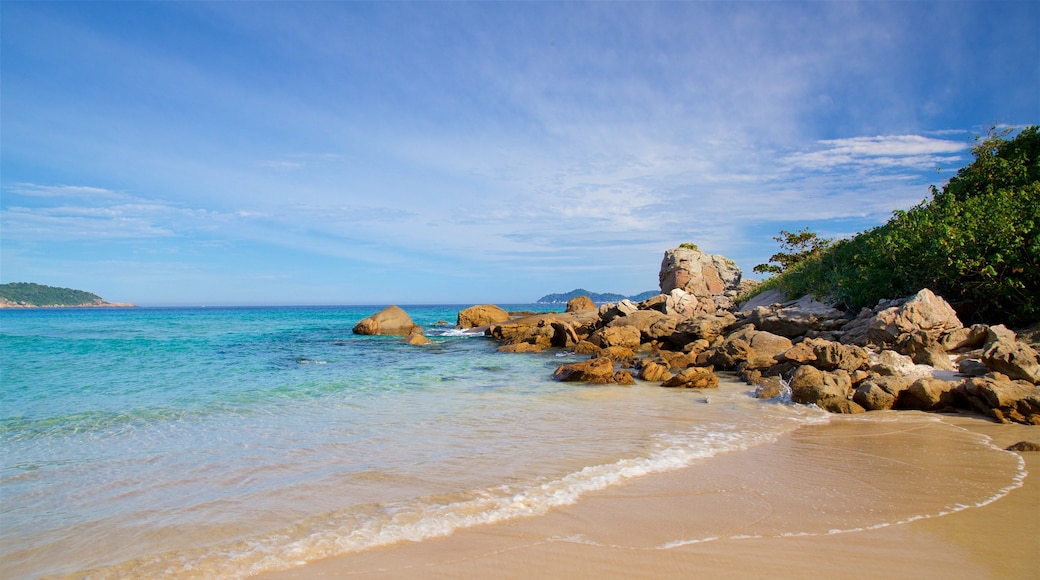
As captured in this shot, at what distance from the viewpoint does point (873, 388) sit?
1075cm

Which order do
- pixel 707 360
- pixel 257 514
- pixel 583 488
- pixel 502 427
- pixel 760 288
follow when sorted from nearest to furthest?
pixel 257 514
pixel 583 488
pixel 502 427
pixel 707 360
pixel 760 288

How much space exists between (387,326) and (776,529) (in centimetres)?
3382

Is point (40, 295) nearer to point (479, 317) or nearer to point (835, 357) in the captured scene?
point (479, 317)

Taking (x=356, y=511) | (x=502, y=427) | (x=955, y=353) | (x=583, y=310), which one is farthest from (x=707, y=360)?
(x=583, y=310)

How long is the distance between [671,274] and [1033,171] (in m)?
21.9

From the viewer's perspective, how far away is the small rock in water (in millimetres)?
7523

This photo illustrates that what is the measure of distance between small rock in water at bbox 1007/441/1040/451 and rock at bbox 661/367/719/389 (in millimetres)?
6554

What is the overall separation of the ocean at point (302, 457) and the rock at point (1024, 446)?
1192mm

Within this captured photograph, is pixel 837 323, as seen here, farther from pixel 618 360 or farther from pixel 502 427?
pixel 502 427

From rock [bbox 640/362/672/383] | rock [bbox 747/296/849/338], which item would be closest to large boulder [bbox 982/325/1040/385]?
rock [bbox 640/362/672/383]

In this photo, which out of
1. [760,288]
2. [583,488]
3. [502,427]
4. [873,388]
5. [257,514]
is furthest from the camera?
[760,288]

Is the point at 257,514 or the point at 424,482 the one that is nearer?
the point at 257,514

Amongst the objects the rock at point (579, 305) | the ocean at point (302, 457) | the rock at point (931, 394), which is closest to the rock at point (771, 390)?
the ocean at point (302, 457)

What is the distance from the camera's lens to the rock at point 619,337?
2248cm
